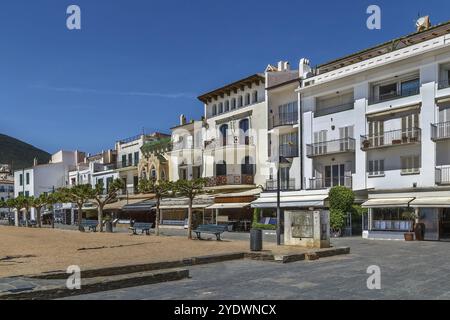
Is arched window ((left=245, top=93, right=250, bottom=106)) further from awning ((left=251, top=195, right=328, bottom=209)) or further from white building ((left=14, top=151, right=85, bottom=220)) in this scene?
white building ((left=14, top=151, right=85, bottom=220))

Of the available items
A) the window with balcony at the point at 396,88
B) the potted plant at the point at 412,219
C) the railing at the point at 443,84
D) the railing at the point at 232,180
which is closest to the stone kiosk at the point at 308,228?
the potted plant at the point at 412,219

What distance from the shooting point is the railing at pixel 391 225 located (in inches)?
1120

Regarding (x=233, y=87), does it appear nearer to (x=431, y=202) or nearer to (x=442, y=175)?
(x=442, y=175)

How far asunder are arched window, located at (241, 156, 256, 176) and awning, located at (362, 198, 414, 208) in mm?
13845

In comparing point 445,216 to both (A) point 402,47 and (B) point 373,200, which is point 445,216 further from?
(A) point 402,47

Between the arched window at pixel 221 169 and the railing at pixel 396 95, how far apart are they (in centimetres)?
1640

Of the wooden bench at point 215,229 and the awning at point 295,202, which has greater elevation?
the awning at point 295,202

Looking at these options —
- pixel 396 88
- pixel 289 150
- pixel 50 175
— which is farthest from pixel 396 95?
pixel 50 175

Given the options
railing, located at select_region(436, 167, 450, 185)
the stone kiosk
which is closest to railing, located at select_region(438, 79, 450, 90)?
railing, located at select_region(436, 167, 450, 185)

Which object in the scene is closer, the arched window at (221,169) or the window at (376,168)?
the window at (376,168)

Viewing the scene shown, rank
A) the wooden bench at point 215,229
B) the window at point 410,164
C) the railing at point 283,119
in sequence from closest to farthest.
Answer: the wooden bench at point 215,229
the window at point 410,164
the railing at point 283,119

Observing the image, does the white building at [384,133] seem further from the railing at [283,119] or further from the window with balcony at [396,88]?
the railing at [283,119]
